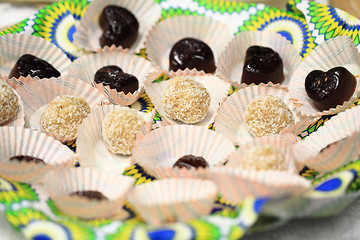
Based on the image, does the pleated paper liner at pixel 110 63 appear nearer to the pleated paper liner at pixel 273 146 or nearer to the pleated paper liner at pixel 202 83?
the pleated paper liner at pixel 202 83

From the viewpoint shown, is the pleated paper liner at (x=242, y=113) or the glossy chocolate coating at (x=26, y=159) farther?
the pleated paper liner at (x=242, y=113)

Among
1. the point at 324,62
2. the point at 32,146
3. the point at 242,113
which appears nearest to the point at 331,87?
the point at 324,62

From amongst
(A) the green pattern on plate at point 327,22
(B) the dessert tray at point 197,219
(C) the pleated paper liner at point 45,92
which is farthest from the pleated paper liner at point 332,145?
(C) the pleated paper liner at point 45,92

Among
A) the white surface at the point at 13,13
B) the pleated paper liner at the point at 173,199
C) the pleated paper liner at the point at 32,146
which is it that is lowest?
the pleated paper liner at the point at 173,199

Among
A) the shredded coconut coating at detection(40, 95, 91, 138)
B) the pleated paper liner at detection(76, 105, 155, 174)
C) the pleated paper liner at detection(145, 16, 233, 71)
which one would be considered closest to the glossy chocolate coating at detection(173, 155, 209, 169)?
the pleated paper liner at detection(76, 105, 155, 174)

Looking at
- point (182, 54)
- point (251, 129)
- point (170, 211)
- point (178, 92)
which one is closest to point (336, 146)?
point (251, 129)

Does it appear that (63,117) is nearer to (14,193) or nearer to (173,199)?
(14,193)

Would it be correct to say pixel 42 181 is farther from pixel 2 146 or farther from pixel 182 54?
pixel 182 54

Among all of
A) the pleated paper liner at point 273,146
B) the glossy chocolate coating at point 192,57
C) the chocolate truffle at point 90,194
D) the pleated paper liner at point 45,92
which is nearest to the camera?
the chocolate truffle at point 90,194
